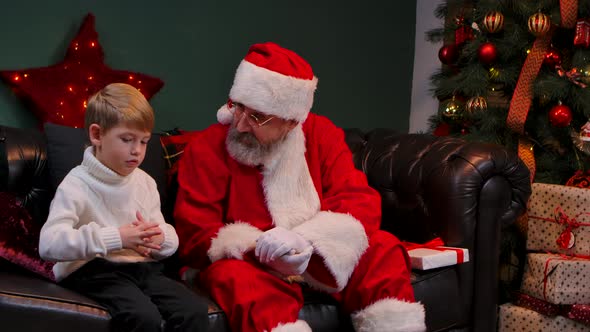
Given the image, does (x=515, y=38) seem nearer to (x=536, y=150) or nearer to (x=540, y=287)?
(x=536, y=150)

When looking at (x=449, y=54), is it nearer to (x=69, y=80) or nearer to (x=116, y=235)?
(x=69, y=80)

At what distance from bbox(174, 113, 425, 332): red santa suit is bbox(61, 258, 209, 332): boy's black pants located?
0.13 meters

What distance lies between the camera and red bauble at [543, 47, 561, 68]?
9.89ft

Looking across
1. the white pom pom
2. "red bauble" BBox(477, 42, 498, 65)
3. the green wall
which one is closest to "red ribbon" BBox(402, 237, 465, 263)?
the white pom pom

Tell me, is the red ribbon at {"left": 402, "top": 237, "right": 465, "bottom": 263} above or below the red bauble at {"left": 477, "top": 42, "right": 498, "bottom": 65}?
below

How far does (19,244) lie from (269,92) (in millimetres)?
817

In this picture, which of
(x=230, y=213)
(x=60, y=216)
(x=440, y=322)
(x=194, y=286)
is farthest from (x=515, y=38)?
(x=60, y=216)

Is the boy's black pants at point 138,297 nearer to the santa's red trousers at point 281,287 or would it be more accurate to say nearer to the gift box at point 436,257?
the santa's red trousers at point 281,287

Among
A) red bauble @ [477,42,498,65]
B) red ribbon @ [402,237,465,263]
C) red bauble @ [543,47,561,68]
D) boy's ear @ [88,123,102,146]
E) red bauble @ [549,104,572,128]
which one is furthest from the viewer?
red bauble @ [477,42,498,65]

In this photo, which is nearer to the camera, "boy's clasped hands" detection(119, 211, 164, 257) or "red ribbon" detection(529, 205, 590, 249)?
"boy's clasped hands" detection(119, 211, 164, 257)

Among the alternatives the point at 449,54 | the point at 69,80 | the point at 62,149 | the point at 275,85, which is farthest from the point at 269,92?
the point at 449,54

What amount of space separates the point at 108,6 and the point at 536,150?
6.60 ft

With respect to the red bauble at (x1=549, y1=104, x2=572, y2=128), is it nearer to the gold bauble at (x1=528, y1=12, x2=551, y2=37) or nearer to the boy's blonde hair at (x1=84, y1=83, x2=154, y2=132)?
the gold bauble at (x1=528, y1=12, x2=551, y2=37)

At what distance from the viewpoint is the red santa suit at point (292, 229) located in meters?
1.87
